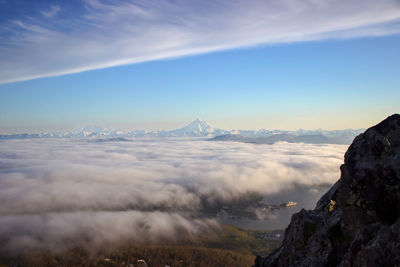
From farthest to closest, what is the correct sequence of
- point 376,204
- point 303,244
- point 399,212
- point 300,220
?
point 300,220 < point 303,244 < point 376,204 < point 399,212

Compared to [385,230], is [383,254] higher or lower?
lower

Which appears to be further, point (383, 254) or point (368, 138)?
point (368, 138)

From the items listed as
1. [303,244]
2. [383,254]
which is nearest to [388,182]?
[383,254]

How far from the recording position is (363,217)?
52.2 ft

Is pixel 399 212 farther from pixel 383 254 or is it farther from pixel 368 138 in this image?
pixel 368 138

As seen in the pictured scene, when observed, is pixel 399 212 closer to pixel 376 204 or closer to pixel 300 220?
pixel 376 204

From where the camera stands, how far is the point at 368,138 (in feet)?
57.1

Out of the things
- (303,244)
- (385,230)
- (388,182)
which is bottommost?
(303,244)

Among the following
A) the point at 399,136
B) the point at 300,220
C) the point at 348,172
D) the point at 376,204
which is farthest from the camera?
the point at 300,220

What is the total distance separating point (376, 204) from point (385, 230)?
10.9 feet

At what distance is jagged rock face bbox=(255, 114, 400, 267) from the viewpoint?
1232 centimetres

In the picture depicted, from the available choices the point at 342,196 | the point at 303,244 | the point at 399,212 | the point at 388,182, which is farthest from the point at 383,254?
the point at 303,244

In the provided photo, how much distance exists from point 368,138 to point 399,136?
172 cm

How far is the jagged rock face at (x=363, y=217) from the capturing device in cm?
1232
